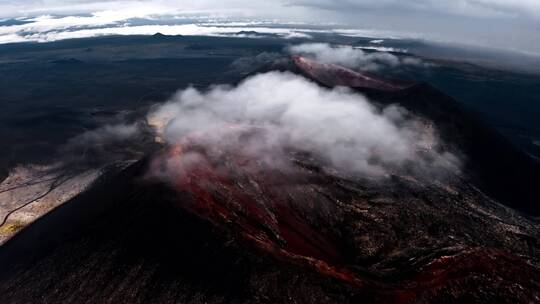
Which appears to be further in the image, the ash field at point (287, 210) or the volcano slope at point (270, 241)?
the ash field at point (287, 210)

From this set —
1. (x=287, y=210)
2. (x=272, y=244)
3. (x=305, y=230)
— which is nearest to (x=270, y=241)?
(x=272, y=244)

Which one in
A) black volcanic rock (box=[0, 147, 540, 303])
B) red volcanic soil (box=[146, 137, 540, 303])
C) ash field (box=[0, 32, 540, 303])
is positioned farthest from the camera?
ash field (box=[0, 32, 540, 303])

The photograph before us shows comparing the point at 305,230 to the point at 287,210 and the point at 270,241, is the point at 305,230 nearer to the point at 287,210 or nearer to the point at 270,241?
the point at 287,210

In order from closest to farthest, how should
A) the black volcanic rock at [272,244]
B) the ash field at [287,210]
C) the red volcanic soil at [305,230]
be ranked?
the red volcanic soil at [305,230] < the black volcanic rock at [272,244] < the ash field at [287,210]

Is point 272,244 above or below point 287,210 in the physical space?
above

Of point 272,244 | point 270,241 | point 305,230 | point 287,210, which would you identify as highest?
point 272,244

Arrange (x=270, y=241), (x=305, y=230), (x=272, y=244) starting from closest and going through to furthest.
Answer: (x=272, y=244) < (x=270, y=241) < (x=305, y=230)

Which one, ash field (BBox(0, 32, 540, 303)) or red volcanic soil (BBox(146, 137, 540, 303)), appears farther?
ash field (BBox(0, 32, 540, 303))

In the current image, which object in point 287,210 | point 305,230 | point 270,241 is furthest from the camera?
point 287,210

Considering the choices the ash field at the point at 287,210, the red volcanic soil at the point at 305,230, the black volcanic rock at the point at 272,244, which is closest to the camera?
the red volcanic soil at the point at 305,230

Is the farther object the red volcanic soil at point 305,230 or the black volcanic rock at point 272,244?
the black volcanic rock at point 272,244
